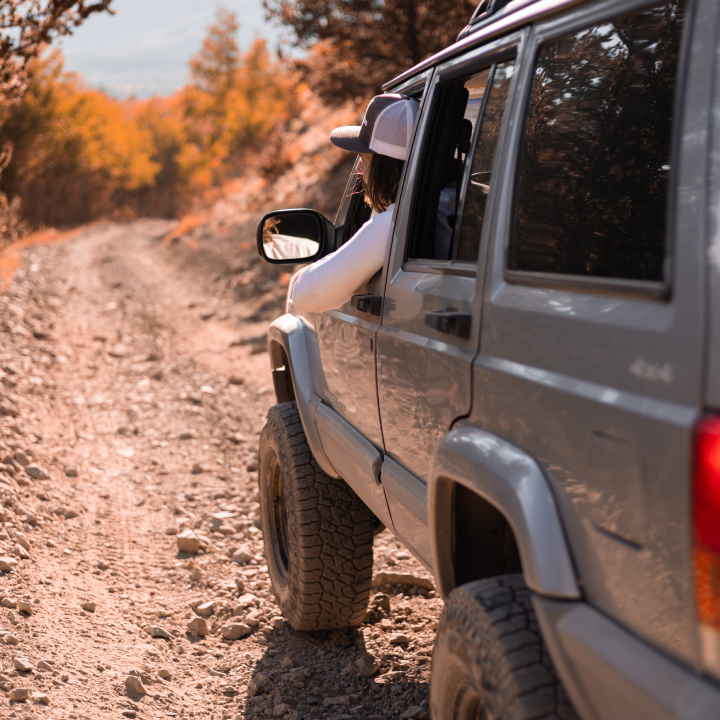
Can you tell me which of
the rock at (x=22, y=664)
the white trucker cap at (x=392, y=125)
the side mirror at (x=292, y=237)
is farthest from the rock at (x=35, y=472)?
the white trucker cap at (x=392, y=125)

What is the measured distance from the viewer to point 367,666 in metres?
3.07

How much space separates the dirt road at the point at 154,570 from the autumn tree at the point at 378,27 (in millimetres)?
7221

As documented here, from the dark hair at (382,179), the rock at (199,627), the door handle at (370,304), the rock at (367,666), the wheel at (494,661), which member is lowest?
the rock at (199,627)

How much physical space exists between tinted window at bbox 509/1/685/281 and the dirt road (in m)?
1.87

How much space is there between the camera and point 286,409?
11.5ft

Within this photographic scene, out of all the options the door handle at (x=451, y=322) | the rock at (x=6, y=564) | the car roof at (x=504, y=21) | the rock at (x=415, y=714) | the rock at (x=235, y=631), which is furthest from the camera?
the rock at (x=6, y=564)

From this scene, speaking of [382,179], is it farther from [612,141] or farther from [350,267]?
[612,141]

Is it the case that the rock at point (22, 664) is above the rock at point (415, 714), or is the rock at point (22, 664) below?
above

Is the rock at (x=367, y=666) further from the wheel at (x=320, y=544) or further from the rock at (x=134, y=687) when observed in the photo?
the rock at (x=134, y=687)

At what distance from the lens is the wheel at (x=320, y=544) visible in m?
3.10

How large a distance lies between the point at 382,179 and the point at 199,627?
2.26 metres

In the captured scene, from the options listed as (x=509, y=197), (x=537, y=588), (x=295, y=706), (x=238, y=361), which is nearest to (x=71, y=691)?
(x=295, y=706)

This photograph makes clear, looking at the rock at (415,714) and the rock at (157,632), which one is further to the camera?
the rock at (157,632)

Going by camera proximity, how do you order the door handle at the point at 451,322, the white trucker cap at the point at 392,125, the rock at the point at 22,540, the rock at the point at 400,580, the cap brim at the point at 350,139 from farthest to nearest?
the rock at the point at 22,540 → the rock at the point at 400,580 → the cap brim at the point at 350,139 → the white trucker cap at the point at 392,125 → the door handle at the point at 451,322
